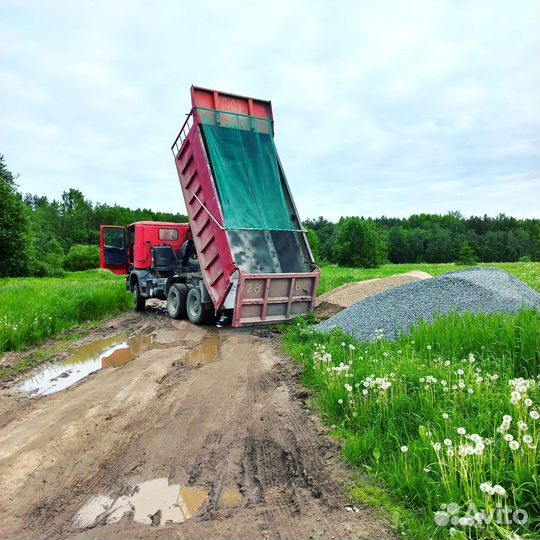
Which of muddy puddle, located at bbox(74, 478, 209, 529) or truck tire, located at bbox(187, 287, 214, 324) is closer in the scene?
muddy puddle, located at bbox(74, 478, 209, 529)

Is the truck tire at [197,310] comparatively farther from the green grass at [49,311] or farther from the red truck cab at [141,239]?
the red truck cab at [141,239]

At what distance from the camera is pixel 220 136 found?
32.1ft

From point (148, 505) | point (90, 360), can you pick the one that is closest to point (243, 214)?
point (90, 360)

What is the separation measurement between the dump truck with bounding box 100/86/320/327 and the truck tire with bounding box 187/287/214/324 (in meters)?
0.02

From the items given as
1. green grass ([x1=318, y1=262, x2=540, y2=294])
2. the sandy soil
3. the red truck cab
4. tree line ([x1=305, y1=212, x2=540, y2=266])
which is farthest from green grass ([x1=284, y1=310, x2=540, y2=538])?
tree line ([x1=305, y1=212, x2=540, y2=266])

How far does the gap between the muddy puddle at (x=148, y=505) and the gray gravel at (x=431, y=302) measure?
397cm

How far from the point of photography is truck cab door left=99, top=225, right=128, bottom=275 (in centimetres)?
1447

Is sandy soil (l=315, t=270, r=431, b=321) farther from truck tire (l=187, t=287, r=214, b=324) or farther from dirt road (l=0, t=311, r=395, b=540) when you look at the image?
dirt road (l=0, t=311, r=395, b=540)

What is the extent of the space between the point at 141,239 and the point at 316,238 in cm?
5908

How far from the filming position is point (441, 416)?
345 centimetres

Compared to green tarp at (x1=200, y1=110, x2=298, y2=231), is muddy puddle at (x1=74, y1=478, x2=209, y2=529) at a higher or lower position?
lower

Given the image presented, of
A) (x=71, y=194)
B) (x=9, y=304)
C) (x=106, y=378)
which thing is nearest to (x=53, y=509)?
(x=106, y=378)

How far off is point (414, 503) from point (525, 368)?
2270mm

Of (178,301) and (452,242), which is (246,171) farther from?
(452,242)
